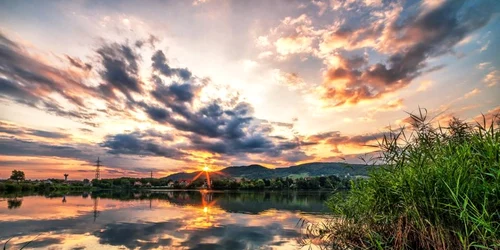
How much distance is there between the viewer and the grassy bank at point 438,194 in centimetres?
412

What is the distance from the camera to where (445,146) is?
5734 mm

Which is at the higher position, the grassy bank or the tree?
the tree

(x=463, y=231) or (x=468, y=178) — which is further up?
(x=468, y=178)

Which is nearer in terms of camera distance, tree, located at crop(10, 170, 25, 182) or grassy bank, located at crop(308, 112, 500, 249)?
grassy bank, located at crop(308, 112, 500, 249)

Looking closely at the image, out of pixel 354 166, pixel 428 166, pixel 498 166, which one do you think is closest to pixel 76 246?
pixel 354 166

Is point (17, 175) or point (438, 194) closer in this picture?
point (438, 194)

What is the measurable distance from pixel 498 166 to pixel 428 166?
3.42ft

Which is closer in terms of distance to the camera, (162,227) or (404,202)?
(404,202)

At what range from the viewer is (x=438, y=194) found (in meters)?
4.66

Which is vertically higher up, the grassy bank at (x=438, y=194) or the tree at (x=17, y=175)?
the tree at (x=17, y=175)

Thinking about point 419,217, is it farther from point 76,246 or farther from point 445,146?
point 76,246

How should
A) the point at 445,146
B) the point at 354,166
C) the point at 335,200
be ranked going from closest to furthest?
the point at 445,146, the point at 354,166, the point at 335,200

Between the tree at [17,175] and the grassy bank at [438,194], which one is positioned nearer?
the grassy bank at [438,194]

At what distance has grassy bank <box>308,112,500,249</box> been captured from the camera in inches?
162
